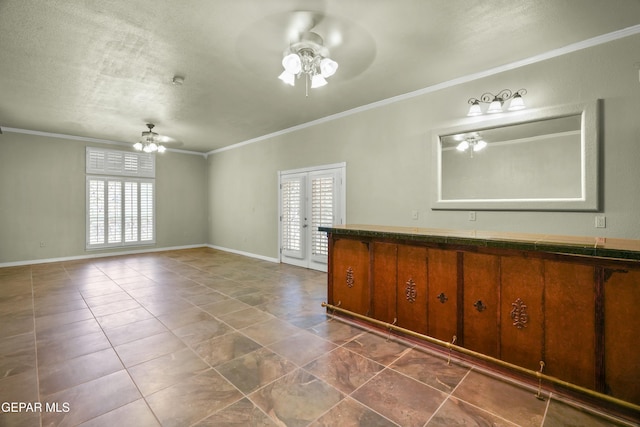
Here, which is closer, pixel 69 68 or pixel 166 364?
pixel 166 364

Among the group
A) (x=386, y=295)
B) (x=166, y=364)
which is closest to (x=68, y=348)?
(x=166, y=364)

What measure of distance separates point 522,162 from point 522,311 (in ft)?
6.44

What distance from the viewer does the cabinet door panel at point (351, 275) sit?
9.78 ft

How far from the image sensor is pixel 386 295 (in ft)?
9.22

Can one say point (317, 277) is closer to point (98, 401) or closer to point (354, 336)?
point (354, 336)

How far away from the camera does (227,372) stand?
7.24ft

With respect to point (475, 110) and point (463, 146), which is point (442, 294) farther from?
point (475, 110)

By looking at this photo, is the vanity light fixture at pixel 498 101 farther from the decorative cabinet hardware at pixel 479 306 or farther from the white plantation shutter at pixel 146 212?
the white plantation shutter at pixel 146 212

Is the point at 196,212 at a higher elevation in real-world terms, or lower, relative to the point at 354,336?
higher

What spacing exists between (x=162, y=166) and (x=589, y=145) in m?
8.74

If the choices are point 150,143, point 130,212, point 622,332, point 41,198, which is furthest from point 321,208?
point 41,198

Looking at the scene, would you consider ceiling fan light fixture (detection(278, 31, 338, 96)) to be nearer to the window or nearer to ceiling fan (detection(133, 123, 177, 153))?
ceiling fan (detection(133, 123, 177, 153))

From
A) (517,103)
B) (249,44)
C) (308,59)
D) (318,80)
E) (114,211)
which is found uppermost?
(249,44)

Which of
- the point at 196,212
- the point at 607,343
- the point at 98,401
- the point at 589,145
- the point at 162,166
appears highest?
the point at 162,166
